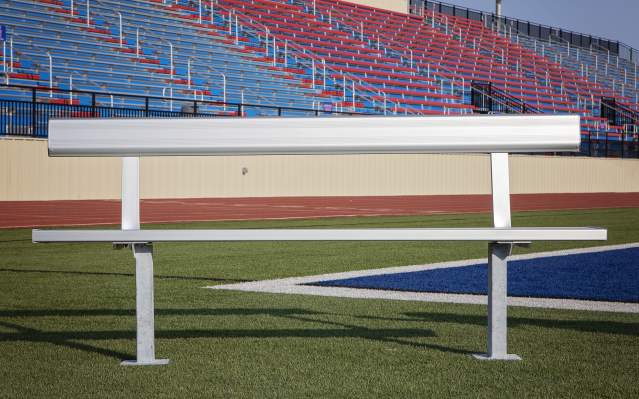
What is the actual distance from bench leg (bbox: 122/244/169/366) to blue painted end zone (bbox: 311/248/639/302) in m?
2.86

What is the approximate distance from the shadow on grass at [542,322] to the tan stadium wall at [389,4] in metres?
39.4

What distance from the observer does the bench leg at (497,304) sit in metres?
3.80

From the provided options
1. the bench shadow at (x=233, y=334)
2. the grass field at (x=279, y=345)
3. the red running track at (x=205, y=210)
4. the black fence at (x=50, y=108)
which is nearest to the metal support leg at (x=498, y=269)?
the grass field at (x=279, y=345)

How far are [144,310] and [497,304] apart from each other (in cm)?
150

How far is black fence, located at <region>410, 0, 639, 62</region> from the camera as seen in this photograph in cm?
4747

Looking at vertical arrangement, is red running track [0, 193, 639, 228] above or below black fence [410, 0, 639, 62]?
below

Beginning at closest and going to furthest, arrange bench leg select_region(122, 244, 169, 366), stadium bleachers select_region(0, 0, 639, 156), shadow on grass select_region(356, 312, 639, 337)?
bench leg select_region(122, 244, 169, 366) → shadow on grass select_region(356, 312, 639, 337) → stadium bleachers select_region(0, 0, 639, 156)

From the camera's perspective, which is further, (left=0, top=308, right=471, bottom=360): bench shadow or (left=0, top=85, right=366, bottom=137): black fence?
(left=0, top=85, right=366, bottom=137): black fence

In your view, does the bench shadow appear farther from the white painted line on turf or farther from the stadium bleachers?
the stadium bleachers

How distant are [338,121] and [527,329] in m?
1.68

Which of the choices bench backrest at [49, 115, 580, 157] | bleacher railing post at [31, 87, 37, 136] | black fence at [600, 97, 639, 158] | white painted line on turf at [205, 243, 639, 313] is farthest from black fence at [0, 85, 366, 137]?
black fence at [600, 97, 639, 158]

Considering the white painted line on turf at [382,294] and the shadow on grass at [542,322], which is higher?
the white painted line on turf at [382,294]

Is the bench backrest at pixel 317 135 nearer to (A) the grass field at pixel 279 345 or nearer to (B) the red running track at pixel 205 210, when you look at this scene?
(A) the grass field at pixel 279 345

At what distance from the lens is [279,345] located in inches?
164
